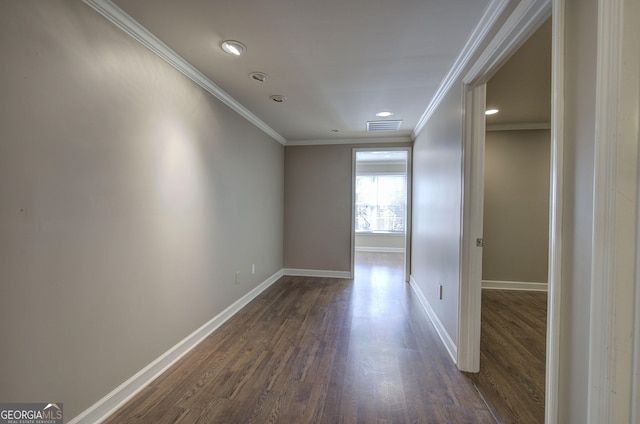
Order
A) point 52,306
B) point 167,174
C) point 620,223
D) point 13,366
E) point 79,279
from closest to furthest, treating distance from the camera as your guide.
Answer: point 620,223
point 13,366
point 52,306
point 79,279
point 167,174

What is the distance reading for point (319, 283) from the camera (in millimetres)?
4148

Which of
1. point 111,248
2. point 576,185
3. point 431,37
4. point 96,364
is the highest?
point 431,37

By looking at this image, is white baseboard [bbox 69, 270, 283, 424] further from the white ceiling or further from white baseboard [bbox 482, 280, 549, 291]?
white baseboard [bbox 482, 280, 549, 291]

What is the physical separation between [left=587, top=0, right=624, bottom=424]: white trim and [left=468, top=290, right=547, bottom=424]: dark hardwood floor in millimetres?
Answer: 1076

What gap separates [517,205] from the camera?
12.6ft

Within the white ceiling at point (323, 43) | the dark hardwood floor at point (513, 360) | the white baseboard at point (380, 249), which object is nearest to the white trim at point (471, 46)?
the white ceiling at point (323, 43)

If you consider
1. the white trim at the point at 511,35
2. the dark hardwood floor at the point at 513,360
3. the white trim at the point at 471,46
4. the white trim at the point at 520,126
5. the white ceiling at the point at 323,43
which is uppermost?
the white trim at the point at 520,126

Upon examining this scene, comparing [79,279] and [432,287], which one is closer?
[79,279]

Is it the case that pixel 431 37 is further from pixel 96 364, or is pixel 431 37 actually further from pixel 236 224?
pixel 96 364

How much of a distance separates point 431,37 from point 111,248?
2.36 m

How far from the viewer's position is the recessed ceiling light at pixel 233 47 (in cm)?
177

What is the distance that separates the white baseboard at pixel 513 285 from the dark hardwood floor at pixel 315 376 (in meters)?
1.69

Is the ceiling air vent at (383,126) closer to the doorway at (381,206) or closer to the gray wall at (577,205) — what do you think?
the gray wall at (577,205)

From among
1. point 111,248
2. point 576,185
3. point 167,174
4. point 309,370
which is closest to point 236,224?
point 167,174
